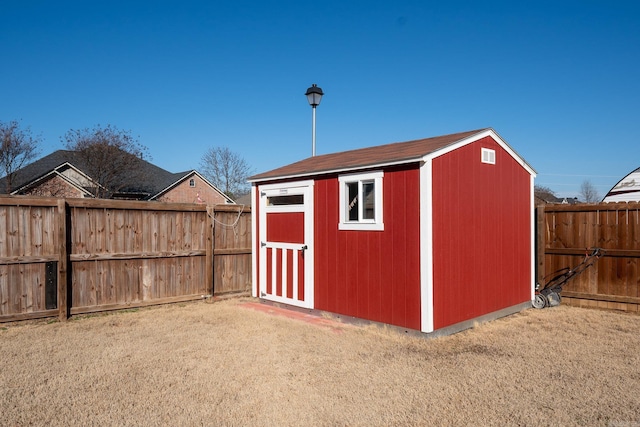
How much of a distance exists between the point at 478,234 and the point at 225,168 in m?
38.1

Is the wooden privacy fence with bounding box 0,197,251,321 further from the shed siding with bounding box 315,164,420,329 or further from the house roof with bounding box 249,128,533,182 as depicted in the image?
the shed siding with bounding box 315,164,420,329

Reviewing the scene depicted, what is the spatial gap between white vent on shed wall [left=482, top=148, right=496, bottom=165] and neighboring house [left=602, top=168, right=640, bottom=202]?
14.8 ft

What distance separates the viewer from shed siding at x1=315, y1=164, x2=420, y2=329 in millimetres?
5777

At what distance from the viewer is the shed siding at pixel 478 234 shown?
588 cm

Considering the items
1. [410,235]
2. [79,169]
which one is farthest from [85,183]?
[410,235]

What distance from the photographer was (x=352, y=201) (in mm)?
6707

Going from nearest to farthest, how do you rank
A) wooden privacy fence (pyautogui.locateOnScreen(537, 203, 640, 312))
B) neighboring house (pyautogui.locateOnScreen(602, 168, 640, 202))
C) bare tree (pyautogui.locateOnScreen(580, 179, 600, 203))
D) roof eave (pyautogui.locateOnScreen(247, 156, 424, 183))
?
roof eave (pyautogui.locateOnScreen(247, 156, 424, 183)) → wooden privacy fence (pyautogui.locateOnScreen(537, 203, 640, 312)) → neighboring house (pyautogui.locateOnScreen(602, 168, 640, 202)) → bare tree (pyautogui.locateOnScreen(580, 179, 600, 203))

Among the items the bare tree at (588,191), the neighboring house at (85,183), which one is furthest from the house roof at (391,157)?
the bare tree at (588,191)

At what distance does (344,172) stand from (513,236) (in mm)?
3244

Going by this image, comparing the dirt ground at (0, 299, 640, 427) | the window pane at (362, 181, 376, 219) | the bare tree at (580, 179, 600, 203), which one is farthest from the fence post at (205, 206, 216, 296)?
the bare tree at (580, 179, 600, 203)

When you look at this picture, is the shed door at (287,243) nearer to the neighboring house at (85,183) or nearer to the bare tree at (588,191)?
the neighboring house at (85,183)

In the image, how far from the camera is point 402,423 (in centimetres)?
322

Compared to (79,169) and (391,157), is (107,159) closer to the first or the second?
(79,169)

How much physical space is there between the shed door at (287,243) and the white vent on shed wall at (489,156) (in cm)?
283
